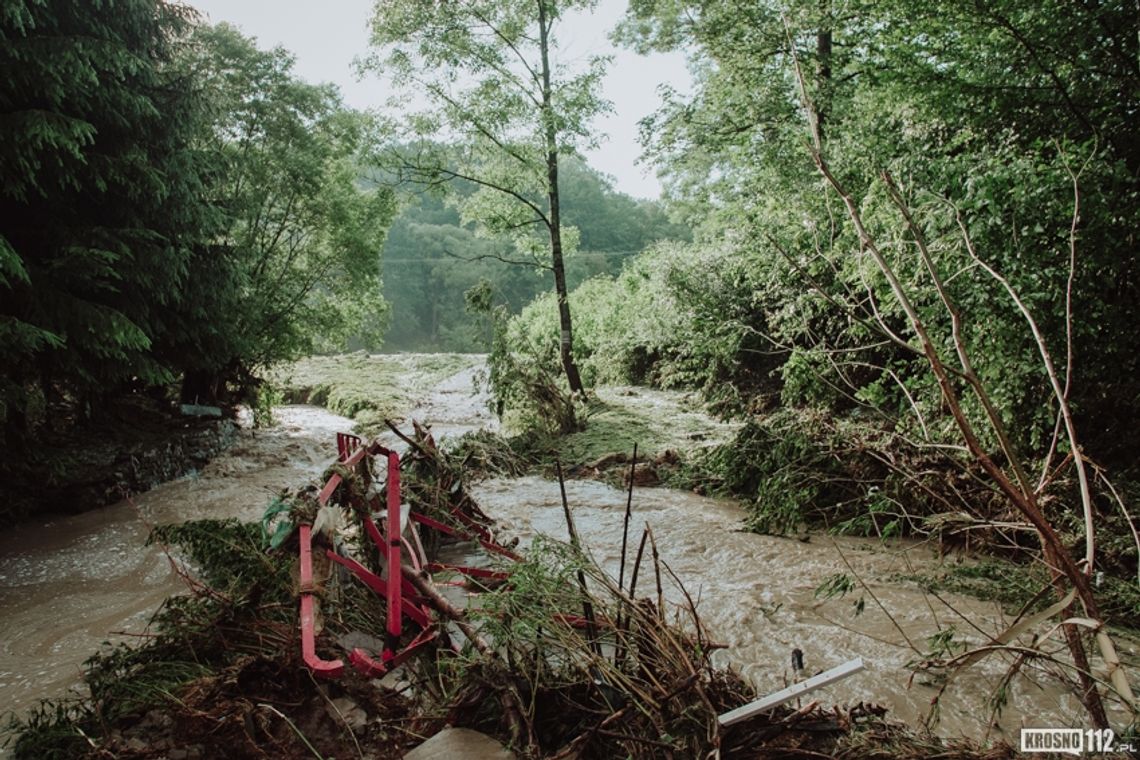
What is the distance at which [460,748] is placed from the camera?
8.28 ft

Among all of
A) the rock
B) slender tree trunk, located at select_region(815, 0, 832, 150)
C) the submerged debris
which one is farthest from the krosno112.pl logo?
slender tree trunk, located at select_region(815, 0, 832, 150)

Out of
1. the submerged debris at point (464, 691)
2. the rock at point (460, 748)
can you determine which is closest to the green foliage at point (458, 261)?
the submerged debris at point (464, 691)

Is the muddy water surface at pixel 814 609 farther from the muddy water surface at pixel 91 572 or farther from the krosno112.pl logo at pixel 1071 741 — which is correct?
the muddy water surface at pixel 91 572

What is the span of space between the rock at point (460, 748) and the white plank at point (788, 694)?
86cm

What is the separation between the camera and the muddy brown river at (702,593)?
11.2ft

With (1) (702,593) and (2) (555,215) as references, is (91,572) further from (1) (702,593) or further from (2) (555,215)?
(2) (555,215)

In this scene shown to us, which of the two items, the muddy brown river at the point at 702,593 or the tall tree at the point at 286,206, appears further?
the tall tree at the point at 286,206

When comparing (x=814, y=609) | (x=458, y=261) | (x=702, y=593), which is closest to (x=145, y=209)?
(x=702, y=593)

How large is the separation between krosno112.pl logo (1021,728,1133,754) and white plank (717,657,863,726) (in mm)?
690

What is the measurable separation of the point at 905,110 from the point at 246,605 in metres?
6.78

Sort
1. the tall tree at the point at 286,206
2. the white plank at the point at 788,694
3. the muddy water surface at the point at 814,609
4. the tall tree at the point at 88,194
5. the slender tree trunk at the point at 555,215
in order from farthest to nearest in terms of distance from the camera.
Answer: the slender tree trunk at the point at 555,215, the tall tree at the point at 286,206, the tall tree at the point at 88,194, the muddy water surface at the point at 814,609, the white plank at the point at 788,694

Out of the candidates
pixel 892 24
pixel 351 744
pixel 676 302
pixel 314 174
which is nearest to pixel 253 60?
pixel 314 174

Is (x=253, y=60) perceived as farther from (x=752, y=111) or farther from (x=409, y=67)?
(x=752, y=111)

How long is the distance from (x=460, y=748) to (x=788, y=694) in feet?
4.27
